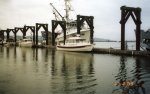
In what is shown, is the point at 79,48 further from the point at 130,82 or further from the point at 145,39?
the point at 130,82

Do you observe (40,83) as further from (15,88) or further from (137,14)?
(137,14)

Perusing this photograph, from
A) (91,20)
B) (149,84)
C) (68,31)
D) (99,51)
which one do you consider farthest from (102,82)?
(68,31)

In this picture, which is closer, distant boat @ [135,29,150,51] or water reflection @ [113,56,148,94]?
water reflection @ [113,56,148,94]

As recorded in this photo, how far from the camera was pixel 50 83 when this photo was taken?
13.6 meters

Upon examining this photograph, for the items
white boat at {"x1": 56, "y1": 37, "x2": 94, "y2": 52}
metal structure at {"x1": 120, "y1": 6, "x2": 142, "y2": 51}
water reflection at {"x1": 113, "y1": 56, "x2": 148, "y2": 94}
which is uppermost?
metal structure at {"x1": 120, "y1": 6, "x2": 142, "y2": 51}

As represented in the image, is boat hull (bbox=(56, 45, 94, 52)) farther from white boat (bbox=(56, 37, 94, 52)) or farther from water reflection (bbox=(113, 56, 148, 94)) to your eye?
water reflection (bbox=(113, 56, 148, 94))

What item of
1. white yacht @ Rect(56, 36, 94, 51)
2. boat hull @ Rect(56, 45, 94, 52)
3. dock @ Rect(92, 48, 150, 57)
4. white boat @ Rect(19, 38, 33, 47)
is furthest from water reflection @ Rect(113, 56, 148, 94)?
white boat @ Rect(19, 38, 33, 47)

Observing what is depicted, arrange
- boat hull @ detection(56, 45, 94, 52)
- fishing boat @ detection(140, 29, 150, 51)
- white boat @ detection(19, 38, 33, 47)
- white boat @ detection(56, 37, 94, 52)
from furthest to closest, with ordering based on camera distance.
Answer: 1. white boat @ detection(19, 38, 33, 47)
2. boat hull @ detection(56, 45, 94, 52)
3. white boat @ detection(56, 37, 94, 52)
4. fishing boat @ detection(140, 29, 150, 51)

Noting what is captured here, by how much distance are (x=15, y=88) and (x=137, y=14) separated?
26049mm

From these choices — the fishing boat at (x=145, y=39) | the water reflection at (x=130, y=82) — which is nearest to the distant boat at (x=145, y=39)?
the fishing boat at (x=145, y=39)

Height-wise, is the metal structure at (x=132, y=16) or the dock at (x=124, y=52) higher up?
the metal structure at (x=132, y=16)

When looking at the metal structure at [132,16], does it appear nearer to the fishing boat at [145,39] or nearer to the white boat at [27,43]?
the fishing boat at [145,39]

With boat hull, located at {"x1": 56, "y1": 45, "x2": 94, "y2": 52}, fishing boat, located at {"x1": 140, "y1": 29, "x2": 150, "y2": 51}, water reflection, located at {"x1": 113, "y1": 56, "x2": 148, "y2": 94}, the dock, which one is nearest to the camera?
water reflection, located at {"x1": 113, "y1": 56, "x2": 148, "y2": 94}

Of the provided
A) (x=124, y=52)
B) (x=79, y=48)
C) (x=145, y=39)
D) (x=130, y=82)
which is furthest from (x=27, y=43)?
(x=130, y=82)
